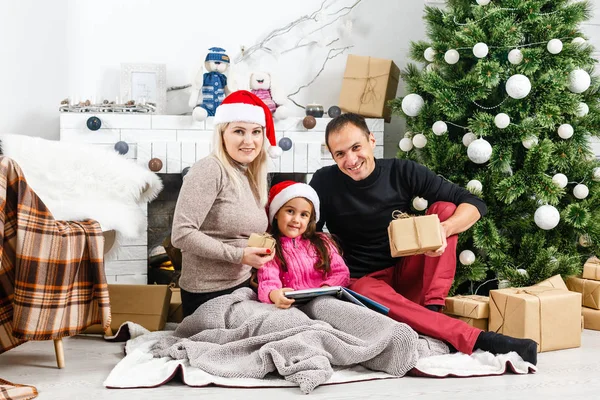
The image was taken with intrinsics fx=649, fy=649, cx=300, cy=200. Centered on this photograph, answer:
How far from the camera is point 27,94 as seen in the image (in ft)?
10.3

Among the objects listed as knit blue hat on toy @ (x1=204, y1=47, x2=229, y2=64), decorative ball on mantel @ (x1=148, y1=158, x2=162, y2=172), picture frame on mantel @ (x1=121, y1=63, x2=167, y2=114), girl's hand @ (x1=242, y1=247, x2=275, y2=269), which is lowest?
girl's hand @ (x1=242, y1=247, x2=275, y2=269)

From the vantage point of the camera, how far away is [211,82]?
333 cm

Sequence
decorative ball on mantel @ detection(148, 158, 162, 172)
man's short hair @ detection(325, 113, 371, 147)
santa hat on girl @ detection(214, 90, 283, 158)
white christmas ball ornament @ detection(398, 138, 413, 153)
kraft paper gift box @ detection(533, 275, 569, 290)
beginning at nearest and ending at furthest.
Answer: santa hat on girl @ detection(214, 90, 283, 158) < man's short hair @ detection(325, 113, 371, 147) < kraft paper gift box @ detection(533, 275, 569, 290) < white christmas ball ornament @ detection(398, 138, 413, 153) < decorative ball on mantel @ detection(148, 158, 162, 172)

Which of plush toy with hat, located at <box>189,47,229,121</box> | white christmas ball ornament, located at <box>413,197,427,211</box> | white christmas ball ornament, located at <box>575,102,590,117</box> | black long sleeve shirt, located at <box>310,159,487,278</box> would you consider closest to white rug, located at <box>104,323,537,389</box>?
black long sleeve shirt, located at <box>310,159,487,278</box>

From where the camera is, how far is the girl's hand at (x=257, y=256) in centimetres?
218

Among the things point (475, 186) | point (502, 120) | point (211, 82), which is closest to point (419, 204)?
point (475, 186)

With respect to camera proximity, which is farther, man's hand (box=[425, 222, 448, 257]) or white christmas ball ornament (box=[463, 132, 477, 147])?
white christmas ball ornament (box=[463, 132, 477, 147])

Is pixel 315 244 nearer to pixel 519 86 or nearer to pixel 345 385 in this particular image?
pixel 345 385

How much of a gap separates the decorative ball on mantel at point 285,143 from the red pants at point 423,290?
1079 mm

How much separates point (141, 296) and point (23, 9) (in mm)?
1458

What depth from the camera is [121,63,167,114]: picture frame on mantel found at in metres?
3.42

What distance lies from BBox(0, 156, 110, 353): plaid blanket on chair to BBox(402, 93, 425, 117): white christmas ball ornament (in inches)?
65.2

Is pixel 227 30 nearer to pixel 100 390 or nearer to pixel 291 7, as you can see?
pixel 291 7

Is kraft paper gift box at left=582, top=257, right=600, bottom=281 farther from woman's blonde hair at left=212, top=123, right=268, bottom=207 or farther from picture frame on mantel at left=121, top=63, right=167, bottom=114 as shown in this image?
picture frame on mantel at left=121, top=63, right=167, bottom=114
